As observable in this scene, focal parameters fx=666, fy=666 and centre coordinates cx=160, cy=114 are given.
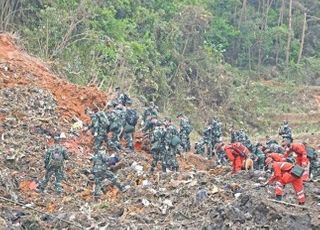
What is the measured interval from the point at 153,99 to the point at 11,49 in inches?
379

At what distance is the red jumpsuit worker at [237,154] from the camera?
1499 cm

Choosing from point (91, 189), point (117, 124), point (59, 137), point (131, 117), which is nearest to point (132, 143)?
point (131, 117)

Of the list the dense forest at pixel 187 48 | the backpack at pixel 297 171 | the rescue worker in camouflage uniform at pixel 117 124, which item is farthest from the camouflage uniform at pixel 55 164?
the dense forest at pixel 187 48

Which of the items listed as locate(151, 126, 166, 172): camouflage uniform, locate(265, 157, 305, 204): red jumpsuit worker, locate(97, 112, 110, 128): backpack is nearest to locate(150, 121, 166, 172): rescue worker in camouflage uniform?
locate(151, 126, 166, 172): camouflage uniform

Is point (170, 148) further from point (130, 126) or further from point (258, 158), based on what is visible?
point (258, 158)

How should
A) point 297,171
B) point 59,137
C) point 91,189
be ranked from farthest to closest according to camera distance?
point 91,189 → point 59,137 → point 297,171

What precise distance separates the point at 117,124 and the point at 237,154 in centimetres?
364

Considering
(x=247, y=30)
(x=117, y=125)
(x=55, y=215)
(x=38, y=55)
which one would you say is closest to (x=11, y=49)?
(x=38, y=55)

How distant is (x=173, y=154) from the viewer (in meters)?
16.5

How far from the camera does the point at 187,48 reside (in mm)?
35344

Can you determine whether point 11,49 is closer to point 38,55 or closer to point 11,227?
point 38,55

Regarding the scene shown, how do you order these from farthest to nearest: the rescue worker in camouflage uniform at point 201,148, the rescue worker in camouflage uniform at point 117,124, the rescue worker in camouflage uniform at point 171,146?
1. the rescue worker in camouflage uniform at point 201,148
2. the rescue worker in camouflage uniform at point 117,124
3. the rescue worker in camouflage uniform at point 171,146

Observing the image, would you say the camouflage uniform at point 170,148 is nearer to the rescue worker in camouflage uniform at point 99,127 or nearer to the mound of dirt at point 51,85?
the rescue worker in camouflage uniform at point 99,127

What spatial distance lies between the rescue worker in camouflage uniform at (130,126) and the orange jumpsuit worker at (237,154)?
11.5 ft
